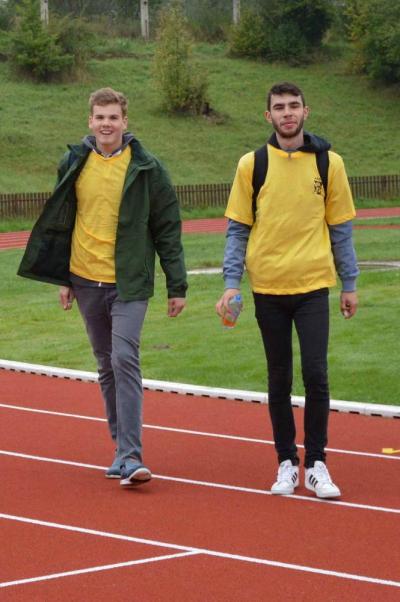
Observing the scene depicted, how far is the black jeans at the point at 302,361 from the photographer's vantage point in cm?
754

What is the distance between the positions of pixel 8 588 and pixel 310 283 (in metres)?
2.57

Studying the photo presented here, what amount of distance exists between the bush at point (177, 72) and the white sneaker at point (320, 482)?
193 ft

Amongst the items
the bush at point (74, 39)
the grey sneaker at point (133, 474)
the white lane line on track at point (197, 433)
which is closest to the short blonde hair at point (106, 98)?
the grey sneaker at point (133, 474)

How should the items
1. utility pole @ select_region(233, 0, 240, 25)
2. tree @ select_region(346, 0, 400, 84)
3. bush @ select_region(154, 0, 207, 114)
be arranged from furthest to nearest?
1. utility pole @ select_region(233, 0, 240, 25)
2. tree @ select_region(346, 0, 400, 84)
3. bush @ select_region(154, 0, 207, 114)

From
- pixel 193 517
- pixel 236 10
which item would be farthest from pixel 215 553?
pixel 236 10

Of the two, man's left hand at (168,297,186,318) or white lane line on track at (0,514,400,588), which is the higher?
man's left hand at (168,297,186,318)

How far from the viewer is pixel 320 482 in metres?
7.43

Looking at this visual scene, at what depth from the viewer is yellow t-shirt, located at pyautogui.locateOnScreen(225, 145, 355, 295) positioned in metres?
7.52

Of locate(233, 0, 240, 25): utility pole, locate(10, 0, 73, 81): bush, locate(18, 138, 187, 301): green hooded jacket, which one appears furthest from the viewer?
locate(233, 0, 240, 25): utility pole

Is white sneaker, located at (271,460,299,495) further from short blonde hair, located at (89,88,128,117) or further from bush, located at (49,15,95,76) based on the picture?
bush, located at (49,15,95,76)

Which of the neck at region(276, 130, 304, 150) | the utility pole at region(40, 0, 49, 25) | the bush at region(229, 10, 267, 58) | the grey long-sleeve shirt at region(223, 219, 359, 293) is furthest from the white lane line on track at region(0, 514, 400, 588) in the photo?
the bush at region(229, 10, 267, 58)

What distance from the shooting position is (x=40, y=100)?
66500mm

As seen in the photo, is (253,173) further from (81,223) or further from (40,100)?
(40,100)

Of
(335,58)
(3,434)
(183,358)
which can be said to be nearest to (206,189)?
(335,58)
